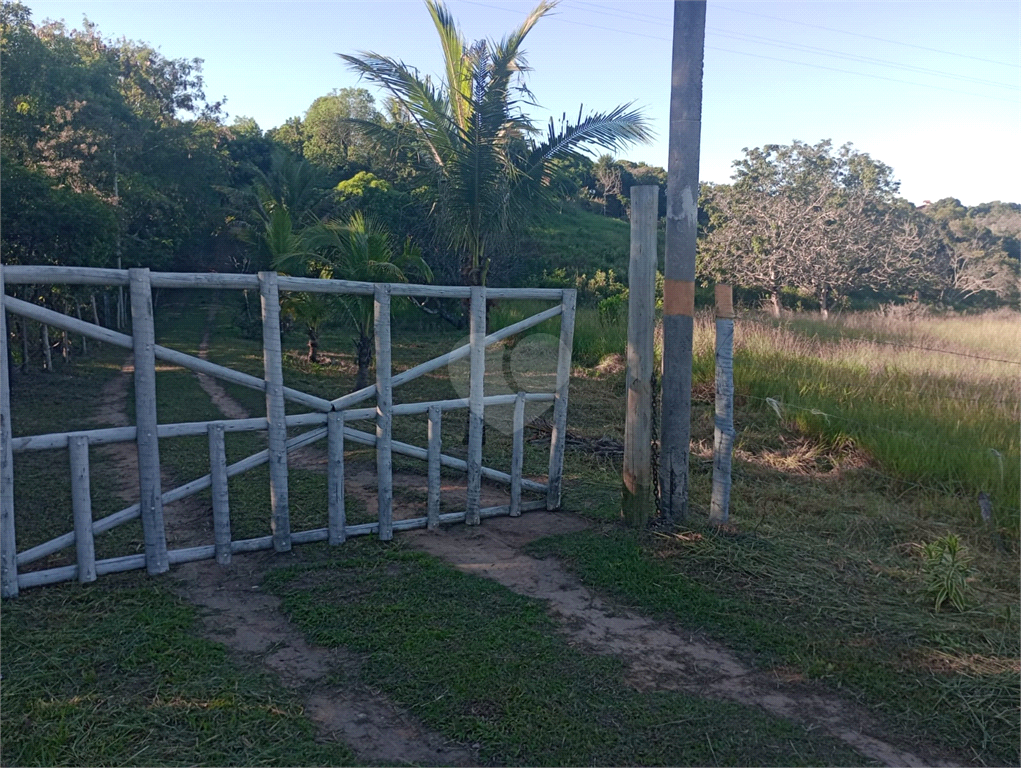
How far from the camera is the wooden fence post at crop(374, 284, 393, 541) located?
5.29 metres

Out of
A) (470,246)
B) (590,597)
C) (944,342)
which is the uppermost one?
(470,246)

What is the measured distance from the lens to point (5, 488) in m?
4.19

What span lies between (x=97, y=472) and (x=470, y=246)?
416 cm

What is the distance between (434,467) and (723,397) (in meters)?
2.07

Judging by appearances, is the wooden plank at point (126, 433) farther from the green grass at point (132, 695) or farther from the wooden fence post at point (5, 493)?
the green grass at point (132, 695)

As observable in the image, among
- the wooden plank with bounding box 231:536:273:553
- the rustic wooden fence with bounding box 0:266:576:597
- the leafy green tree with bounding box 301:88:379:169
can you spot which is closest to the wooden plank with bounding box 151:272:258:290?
the rustic wooden fence with bounding box 0:266:576:597

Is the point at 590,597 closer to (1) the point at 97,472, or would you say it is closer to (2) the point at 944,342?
(1) the point at 97,472

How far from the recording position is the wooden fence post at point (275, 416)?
193 inches

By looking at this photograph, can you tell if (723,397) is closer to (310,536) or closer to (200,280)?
(310,536)

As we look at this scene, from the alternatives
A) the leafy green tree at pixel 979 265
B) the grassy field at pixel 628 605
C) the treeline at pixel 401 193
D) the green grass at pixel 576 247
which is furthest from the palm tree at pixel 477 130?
the leafy green tree at pixel 979 265

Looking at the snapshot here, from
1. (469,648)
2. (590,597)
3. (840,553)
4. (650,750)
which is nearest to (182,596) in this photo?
(469,648)

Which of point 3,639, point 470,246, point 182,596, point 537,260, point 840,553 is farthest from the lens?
point 537,260

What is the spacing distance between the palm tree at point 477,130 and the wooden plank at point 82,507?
4.73 metres

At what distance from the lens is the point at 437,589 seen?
4.59 meters
